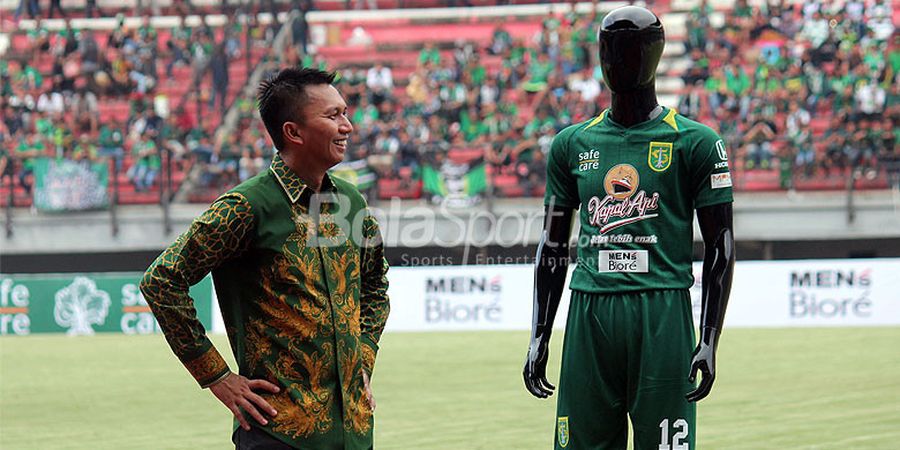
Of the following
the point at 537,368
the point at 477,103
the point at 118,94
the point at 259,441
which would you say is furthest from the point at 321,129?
the point at 118,94

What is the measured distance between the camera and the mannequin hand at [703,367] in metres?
4.62

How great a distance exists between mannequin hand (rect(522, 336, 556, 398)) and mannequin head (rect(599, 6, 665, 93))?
0.98m

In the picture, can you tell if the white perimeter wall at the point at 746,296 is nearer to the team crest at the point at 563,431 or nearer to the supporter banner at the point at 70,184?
the supporter banner at the point at 70,184

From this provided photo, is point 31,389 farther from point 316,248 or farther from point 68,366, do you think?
point 316,248

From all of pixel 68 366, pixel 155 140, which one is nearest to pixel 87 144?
pixel 155 140

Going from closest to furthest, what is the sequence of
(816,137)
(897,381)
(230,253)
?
(230,253)
(897,381)
(816,137)

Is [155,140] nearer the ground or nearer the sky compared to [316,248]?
nearer the ground

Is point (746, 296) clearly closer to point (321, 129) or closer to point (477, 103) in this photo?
point (477, 103)

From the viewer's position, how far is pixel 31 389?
14.2 metres

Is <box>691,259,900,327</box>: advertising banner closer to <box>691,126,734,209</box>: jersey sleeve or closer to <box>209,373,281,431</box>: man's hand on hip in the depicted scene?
<box>691,126,734,209</box>: jersey sleeve

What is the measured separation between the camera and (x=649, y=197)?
15.5ft

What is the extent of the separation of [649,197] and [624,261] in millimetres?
239

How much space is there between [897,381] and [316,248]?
10.1 m

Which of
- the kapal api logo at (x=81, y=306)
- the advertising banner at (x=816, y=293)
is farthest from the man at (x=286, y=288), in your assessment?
the kapal api logo at (x=81, y=306)
